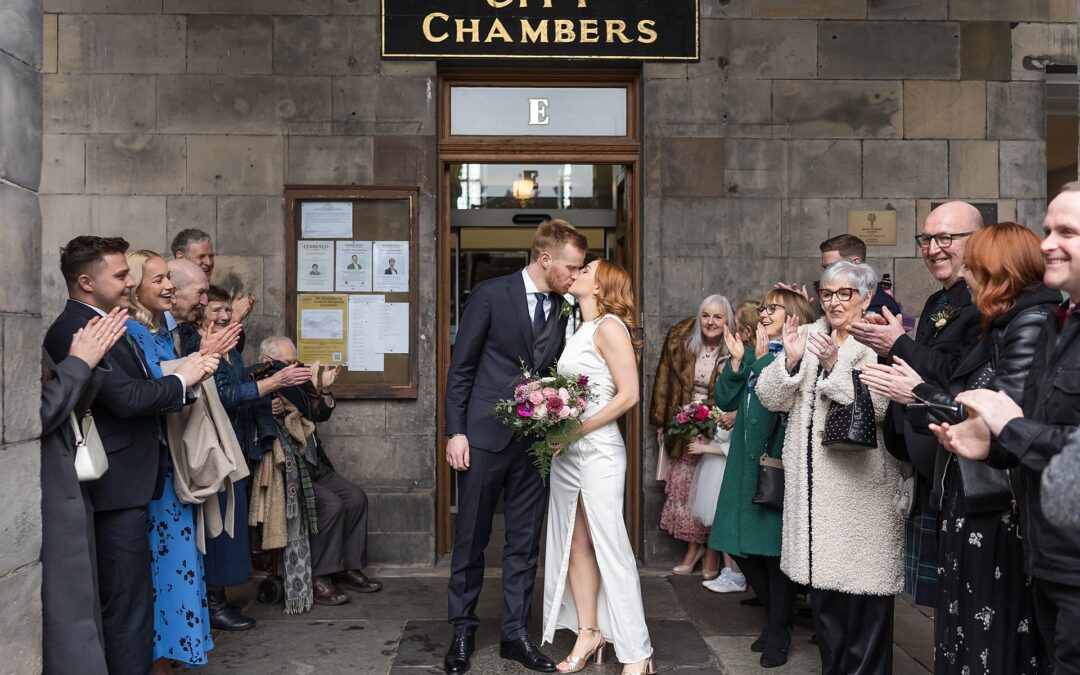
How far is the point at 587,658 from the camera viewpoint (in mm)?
4965

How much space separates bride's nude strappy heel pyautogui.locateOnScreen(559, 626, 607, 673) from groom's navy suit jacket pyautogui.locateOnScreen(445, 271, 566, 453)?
110 cm

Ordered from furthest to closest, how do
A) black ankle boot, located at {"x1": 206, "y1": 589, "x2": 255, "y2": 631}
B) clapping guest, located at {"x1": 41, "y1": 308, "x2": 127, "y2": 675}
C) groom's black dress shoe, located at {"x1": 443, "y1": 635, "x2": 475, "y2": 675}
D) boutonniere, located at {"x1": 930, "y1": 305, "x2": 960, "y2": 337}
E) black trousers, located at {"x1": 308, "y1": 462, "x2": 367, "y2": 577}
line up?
black trousers, located at {"x1": 308, "y1": 462, "x2": 367, "y2": 577} → black ankle boot, located at {"x1": 206, "y1": 589, "x2": 255, "y2": 631} → groom's black dress shoe, located at {"x1": 443, "y1": 635, "x2": 475, "y2": 675} → boutonniere, located at {"x1": 930, "y1": 305, "x2": 960, "y2": 337} → clapping guest, located at {"x1": 41, "y1": 308, "x2": 127, "y2": 675}

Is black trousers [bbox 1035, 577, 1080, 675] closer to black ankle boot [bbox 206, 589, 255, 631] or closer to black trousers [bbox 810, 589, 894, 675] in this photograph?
black trousers [bbox 810, 589, 894, 675]

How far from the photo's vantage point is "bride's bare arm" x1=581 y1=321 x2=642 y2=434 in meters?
4.71

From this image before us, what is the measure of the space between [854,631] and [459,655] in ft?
6.37

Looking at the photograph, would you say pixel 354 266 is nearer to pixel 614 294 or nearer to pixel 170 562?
pixel 614 294

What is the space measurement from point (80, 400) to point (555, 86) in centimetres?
464

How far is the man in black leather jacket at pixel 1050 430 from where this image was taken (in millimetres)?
2576

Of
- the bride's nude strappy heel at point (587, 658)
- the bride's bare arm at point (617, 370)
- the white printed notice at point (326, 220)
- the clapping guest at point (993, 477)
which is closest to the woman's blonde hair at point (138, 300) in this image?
the bride's bare arm at point (617, 370)

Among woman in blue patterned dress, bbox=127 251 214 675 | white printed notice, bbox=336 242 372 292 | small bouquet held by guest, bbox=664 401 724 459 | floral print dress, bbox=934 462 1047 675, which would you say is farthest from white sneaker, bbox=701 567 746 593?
woman in blue patterned dress, bbox=127 251 214 675

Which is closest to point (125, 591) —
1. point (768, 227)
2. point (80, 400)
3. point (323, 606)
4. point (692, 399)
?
point (80, 400)

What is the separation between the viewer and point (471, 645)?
195 inches

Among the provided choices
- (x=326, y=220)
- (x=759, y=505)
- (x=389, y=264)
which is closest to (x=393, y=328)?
(x=389, y=264)

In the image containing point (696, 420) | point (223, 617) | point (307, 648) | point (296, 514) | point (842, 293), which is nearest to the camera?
point (842, 293)
